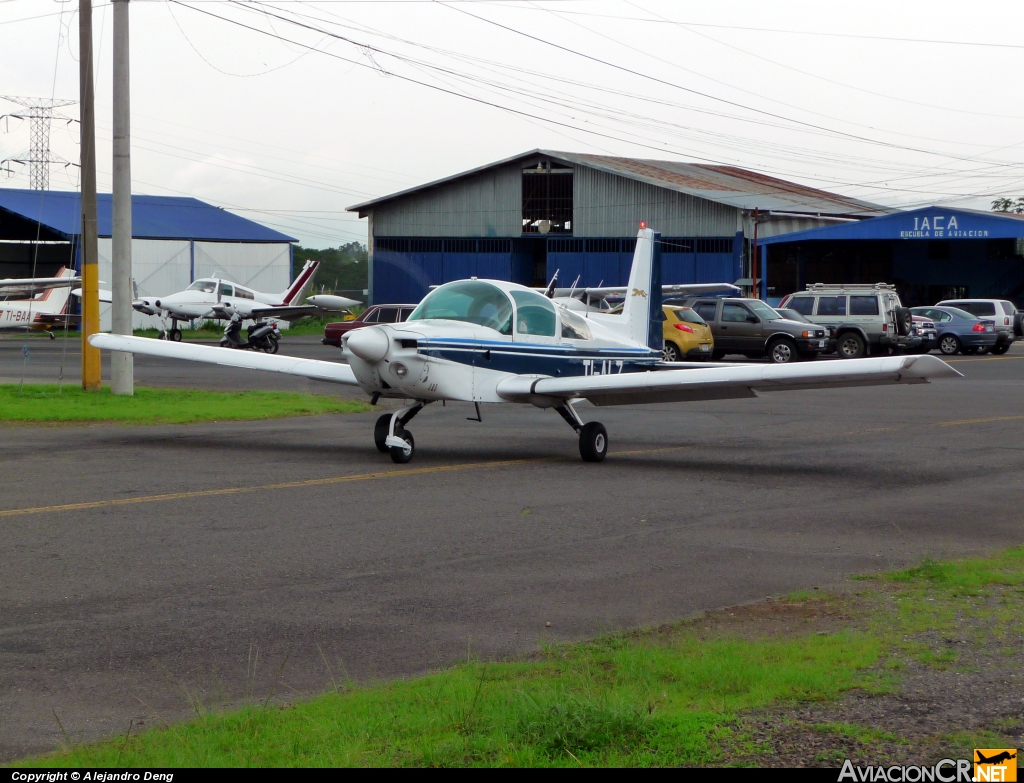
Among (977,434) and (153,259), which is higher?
(153,259)

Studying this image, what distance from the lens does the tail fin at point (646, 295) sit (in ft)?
51.6

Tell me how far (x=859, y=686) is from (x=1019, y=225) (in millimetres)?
47353

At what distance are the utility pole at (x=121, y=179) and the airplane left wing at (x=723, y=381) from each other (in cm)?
861

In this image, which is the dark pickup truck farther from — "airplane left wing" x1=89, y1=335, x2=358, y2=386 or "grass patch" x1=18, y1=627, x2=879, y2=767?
"grass patch" x1=18, y1=627, x2=879, y2=767

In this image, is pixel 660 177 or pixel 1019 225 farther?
pixel 660 177

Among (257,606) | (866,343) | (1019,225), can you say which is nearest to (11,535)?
(257,606)

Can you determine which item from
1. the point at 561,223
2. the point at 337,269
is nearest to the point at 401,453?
the point at 561,223

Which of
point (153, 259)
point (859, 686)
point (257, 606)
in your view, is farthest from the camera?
point (153, 259)

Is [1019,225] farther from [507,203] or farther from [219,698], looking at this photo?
[219,698]

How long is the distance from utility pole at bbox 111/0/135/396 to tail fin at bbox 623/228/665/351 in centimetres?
841

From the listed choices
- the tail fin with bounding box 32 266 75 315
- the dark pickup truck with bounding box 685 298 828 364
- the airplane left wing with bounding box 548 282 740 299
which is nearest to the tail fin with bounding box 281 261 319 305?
the tail fin with bounding box 32 266 75 315

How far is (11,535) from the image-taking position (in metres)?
8.16

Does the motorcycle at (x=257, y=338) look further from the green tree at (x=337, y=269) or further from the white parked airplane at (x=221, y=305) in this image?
the green tree at (x=337, y=269)

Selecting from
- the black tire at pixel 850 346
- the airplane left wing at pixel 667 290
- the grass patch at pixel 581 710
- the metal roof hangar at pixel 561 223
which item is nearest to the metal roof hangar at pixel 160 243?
the metal roof hangar at pixel 561 223
